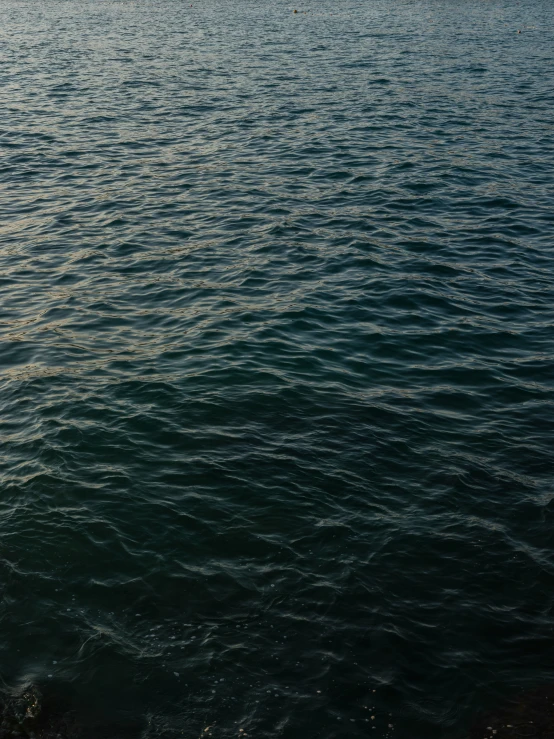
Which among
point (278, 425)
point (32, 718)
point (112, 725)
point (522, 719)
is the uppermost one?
point (32, 718)

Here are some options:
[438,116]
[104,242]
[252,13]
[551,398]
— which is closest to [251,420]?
[551,398]

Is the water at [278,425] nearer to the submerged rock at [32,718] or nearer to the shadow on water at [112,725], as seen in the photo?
the shadow on water at [112,725]

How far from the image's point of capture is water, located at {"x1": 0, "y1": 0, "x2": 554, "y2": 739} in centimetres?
1112

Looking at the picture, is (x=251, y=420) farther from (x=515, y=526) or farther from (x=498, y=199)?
(x=498, y=199)

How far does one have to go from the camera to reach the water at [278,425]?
1112 centimetres

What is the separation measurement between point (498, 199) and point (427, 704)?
23858mm

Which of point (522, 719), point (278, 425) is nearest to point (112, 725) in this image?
point (522, 719)

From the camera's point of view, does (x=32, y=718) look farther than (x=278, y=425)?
No

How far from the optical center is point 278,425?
54.3 feet

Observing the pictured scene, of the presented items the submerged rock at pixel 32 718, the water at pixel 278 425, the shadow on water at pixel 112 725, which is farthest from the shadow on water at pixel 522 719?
the submerged rock at pixel 32 718

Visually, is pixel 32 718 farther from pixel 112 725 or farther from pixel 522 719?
pixel 522 719

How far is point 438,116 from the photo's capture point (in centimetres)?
4203

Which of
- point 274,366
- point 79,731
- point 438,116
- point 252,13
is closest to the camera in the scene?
point 79,731

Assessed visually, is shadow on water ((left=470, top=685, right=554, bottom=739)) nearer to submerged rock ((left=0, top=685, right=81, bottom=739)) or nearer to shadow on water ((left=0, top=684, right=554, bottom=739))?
shadow on water ((left=0, top=684, right=554, bottom=739))
